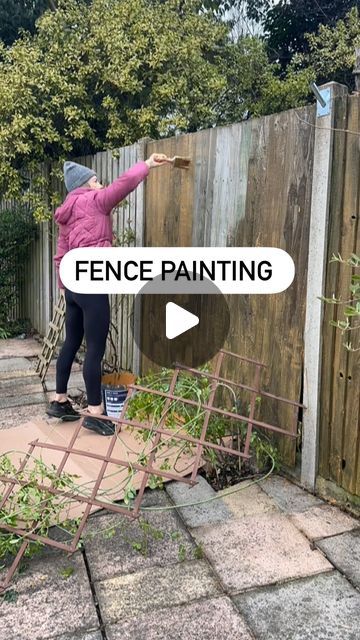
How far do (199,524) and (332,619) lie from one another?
0.75 meters

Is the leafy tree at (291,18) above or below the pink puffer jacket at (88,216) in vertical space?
above

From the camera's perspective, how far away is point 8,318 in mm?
7453

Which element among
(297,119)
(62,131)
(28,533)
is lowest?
(28,533)

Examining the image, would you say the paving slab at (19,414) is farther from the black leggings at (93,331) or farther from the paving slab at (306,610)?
the paving slab at (306,610)

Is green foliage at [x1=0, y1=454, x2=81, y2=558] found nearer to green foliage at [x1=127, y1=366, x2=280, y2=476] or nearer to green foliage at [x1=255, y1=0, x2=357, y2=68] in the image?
green foliage at [x1=127, y1=366, x2=280, y2=476]

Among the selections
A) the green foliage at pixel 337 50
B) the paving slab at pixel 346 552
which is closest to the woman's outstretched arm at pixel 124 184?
the paving slab at pixel 346 552

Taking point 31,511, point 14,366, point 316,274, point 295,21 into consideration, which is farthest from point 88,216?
point 295,21

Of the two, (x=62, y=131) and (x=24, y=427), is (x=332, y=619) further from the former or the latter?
(x=62, y=131)

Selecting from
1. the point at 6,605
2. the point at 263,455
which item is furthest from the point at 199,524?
the point at 6,605

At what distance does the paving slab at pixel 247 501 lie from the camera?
2580mm

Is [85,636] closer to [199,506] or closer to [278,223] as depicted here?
[199,506]

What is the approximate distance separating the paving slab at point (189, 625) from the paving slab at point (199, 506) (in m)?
0.56

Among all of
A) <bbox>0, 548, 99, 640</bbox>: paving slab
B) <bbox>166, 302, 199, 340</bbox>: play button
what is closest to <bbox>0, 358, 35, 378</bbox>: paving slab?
<bbox>166, 302, 199, 340</bbox>: play button

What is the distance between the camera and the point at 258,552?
7.42 feet
